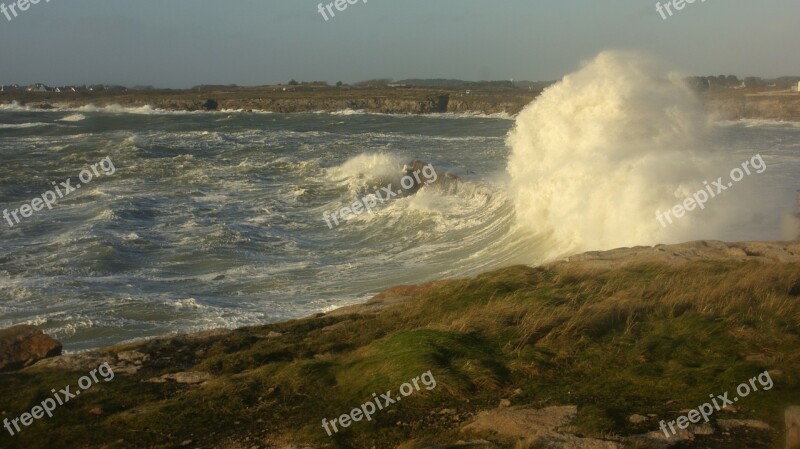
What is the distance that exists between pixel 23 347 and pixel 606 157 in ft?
40.5

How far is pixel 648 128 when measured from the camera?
18.6 metres

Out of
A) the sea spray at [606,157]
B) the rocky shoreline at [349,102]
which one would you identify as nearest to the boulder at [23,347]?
the sea spray at [606,157]

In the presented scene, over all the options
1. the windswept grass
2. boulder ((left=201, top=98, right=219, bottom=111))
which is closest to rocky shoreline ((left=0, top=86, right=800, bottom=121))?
boulder ((left=201, top=98, right=219, bottom=111))

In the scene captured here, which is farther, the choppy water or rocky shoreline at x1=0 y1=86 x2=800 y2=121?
rocky shoreline at x1=0 y1=86 x2=800 y2=121

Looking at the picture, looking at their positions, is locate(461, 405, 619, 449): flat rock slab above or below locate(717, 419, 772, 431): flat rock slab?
above

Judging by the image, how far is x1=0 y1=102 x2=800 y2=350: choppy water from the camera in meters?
12.0

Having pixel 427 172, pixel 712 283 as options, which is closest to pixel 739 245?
pixel 712 283

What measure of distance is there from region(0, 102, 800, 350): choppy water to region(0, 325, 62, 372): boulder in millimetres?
2310

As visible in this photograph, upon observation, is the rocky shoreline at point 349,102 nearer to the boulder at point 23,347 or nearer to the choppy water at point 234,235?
the choppy water at point 234,235

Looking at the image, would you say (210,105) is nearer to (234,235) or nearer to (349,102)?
(349,102)

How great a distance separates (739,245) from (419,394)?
545cm

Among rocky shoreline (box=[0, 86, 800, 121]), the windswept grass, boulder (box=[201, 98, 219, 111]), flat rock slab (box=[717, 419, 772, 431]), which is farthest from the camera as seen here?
boulder (box=[201, 98, 219, 111])

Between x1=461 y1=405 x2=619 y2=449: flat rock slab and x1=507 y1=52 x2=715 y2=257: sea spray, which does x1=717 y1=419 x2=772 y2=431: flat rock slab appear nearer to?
x1=461 y1=405 x2=619 y2=449: flat rock slab

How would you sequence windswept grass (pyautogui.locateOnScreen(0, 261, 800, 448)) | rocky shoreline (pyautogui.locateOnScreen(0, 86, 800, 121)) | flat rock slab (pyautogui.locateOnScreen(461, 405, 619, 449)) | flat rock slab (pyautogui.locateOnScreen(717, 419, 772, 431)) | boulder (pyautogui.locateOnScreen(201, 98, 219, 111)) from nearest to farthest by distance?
1. flat rock slab (pyautogui.locateOnScreen(461, 405, 619, 449))
2. flat rock slab (pyautogui.locateOnScreen(717, 419, 772, 431))
3. windswept grass (pyautogui.locateOnScreen(0, 261, 800, 448))
4. rocky shoreline (pyautogui.locateOnScreen(0, 86, 800, 121))
5. boulder (pyautogui.locateOnScreen(201, 98, 219, 111))
